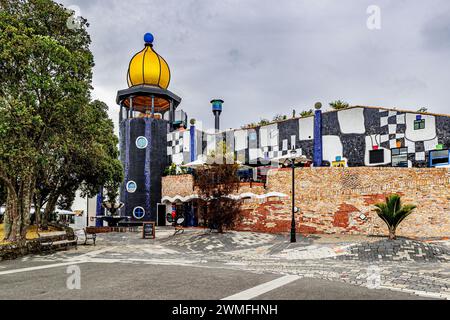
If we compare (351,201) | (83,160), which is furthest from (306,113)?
(83,160)

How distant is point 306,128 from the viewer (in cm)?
2497

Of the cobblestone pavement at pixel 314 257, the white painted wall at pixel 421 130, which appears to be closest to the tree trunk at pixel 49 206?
the cobblestone pavement at pixel 314 257

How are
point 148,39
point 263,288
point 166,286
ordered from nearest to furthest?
point 263,288 → point 166,286 → point 148,39

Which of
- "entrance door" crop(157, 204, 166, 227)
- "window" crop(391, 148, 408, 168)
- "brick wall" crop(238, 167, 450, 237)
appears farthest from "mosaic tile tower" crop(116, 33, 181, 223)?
"window" crop(391, 148, 408, 168)

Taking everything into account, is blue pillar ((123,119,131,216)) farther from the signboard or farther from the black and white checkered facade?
the signboard

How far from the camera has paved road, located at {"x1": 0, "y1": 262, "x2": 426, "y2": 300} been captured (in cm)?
716

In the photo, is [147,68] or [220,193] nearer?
[220,193]

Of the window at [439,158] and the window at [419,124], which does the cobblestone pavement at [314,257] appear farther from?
the window at [419,124]

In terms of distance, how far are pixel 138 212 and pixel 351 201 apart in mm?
18311

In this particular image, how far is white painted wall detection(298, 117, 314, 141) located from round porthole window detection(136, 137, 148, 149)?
44.1ft

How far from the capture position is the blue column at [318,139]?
79.4 ft

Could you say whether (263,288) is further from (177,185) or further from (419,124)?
(177,185)

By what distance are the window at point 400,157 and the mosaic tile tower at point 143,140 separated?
59.8ft
